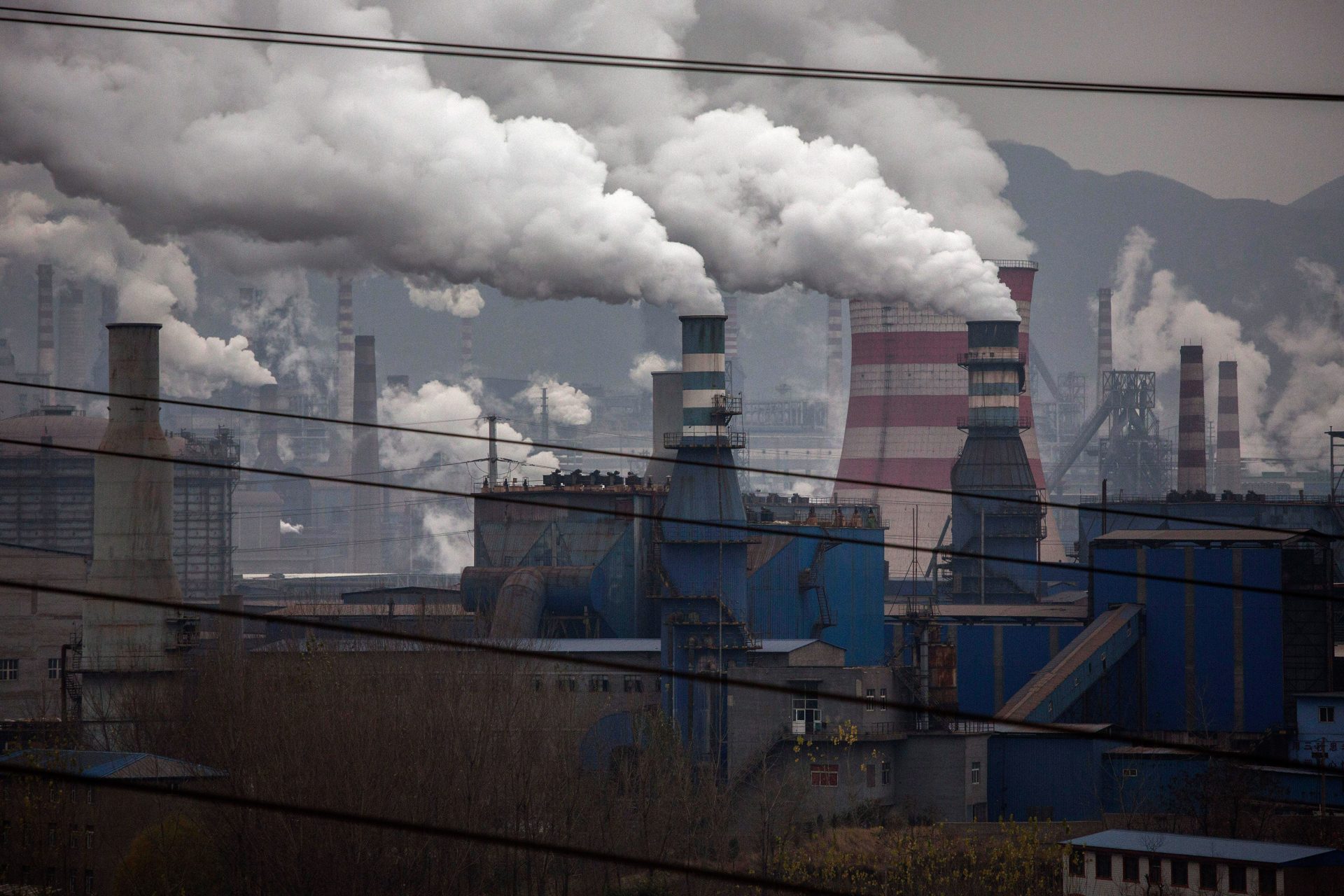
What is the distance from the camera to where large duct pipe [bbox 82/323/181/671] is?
20.3m

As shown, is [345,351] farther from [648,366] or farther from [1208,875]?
[1208,875]

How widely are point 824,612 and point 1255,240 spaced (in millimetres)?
88697

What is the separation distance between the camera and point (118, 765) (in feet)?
48.2

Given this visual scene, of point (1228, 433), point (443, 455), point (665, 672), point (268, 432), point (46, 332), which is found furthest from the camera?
point (268, 432)

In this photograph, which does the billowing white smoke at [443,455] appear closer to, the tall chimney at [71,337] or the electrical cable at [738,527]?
the tall chimney at [71,337]

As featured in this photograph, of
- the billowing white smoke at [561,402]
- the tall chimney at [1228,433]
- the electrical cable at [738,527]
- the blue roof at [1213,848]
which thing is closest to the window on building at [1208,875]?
the blue roof at [1213,848]

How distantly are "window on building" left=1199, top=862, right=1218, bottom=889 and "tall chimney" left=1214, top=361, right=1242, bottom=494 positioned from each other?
3257 centimetres

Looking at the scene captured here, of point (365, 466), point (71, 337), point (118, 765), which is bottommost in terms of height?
point (118, 765)

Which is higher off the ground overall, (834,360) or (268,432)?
(834,360)

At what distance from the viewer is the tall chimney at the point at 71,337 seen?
211 feet

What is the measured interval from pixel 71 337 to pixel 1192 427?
42.9 meters

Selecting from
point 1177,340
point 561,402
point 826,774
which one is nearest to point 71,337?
point 561,402

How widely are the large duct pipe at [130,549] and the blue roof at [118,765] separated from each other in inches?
192

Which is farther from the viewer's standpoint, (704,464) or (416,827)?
(704,464)
